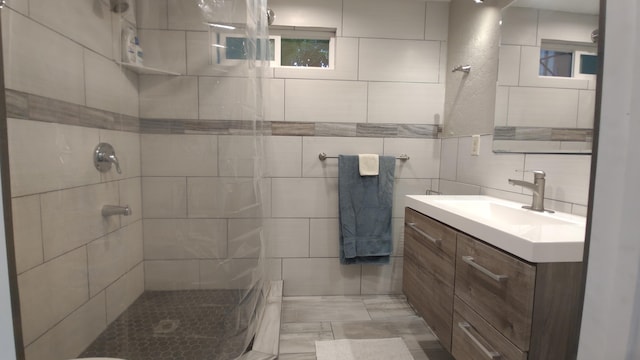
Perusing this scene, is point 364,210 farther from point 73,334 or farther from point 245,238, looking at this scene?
point 73,334

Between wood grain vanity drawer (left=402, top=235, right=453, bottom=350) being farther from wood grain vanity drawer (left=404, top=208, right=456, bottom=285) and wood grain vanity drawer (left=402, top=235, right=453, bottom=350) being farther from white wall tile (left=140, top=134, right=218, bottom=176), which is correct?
white wall tile (left=140, top=134, right=218, bottom=176)

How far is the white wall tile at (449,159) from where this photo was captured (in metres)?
2.07

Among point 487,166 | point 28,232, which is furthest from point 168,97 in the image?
point 487,166

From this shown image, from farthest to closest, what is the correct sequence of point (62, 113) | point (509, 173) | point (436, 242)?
point (509, 173), point (436, 242), point (62, 113)

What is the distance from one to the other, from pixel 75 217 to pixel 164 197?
0.34 meters

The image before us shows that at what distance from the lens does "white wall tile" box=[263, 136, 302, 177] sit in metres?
2.17

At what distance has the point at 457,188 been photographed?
205cm

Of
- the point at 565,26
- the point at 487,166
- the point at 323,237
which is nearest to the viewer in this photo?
the point at 565,26

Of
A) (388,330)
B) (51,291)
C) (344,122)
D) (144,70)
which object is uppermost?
(144,70)

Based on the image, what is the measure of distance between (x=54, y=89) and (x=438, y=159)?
7.43ft

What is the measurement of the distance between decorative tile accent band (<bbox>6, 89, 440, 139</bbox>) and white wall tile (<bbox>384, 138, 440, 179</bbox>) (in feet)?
0.17

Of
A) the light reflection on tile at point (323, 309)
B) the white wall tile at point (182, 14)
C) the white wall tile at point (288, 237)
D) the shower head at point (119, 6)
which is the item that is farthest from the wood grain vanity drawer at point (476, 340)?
the shower head at point (119, 6)

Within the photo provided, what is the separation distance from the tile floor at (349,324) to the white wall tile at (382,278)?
52 mm

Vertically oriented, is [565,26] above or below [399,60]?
below
